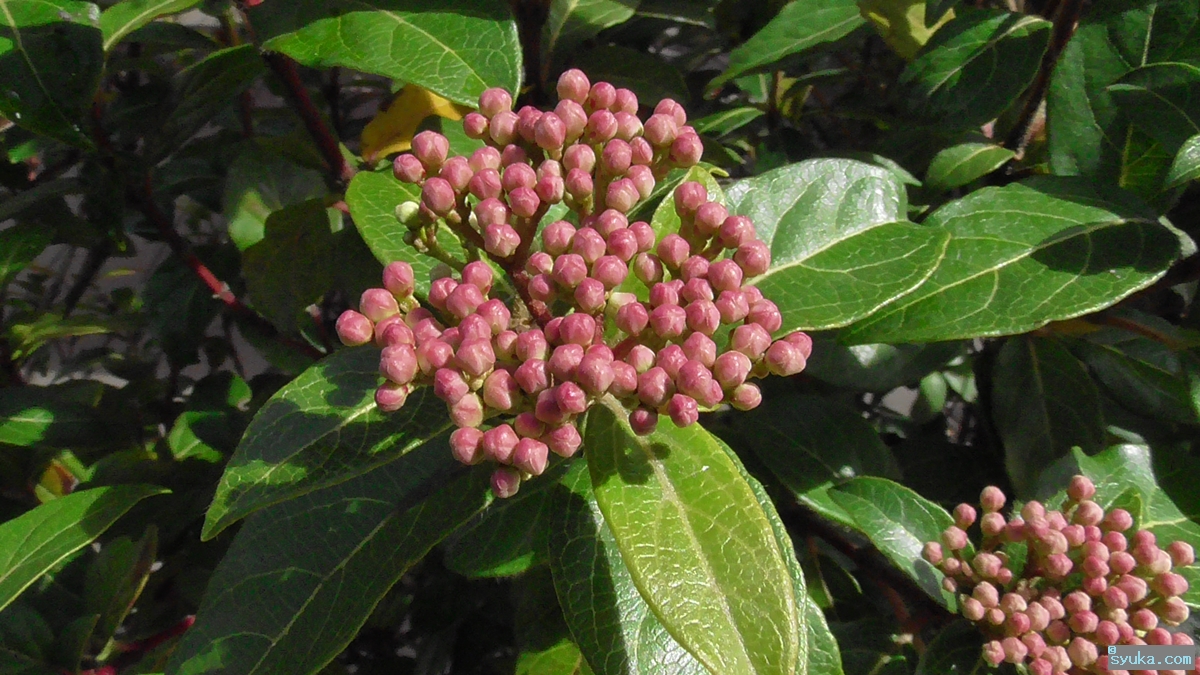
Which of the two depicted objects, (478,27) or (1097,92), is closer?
(478,27)

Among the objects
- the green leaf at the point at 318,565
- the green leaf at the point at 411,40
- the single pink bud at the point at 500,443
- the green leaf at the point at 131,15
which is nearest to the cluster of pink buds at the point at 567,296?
the single pink bud at the point at 500,443

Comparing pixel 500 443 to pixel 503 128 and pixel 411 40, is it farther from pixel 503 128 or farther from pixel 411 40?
pixel 411 40

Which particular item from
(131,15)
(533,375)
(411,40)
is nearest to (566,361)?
(533,375)

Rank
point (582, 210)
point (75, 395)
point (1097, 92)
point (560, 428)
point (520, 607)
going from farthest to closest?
point (75, 395) → point (520, 607) → point (1097, 92) → point (582, 210) → point (560, 428)

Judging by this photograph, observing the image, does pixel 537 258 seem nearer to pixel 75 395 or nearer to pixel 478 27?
pixel 478 27

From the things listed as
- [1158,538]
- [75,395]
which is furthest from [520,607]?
[75,395]

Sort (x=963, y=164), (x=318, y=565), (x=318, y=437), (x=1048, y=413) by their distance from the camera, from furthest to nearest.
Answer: (x=1048, y=413) → (x=963, y=164) → (x=318, y=565) → (x=318, y=437)
